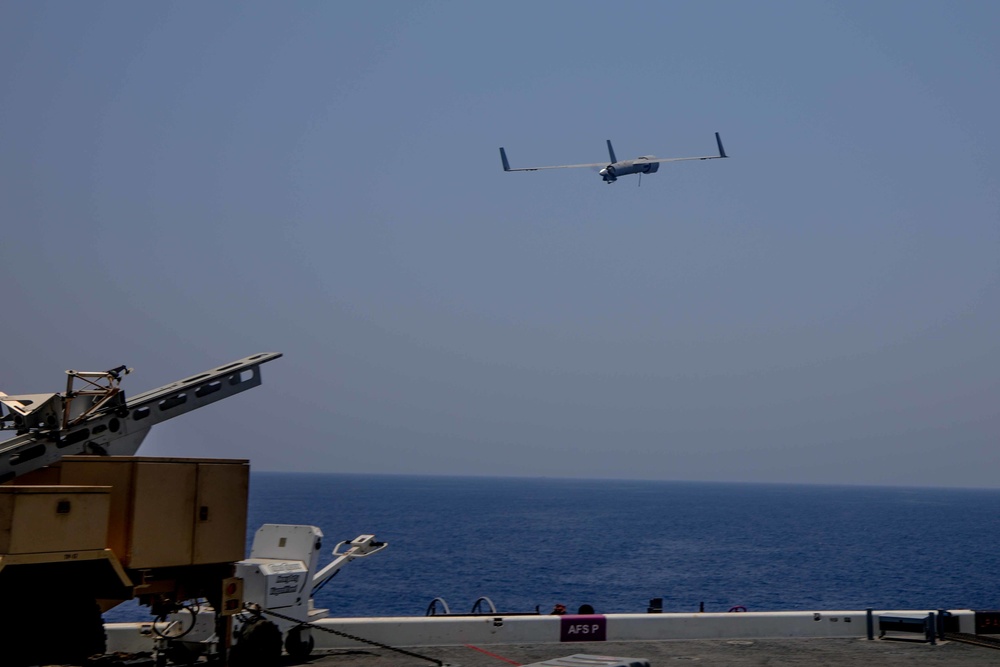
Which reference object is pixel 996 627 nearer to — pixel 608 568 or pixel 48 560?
pixel 48 560

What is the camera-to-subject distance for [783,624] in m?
22.5

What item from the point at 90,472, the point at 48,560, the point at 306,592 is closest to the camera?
the point at 48,560

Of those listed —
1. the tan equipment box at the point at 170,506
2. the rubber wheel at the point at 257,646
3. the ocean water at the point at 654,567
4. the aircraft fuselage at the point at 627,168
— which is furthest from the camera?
the ocean water at the point at 654,567

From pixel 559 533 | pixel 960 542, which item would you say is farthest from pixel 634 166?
pixel 960 542

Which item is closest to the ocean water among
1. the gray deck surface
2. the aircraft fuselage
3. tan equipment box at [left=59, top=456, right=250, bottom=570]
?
the aircraft fuselage

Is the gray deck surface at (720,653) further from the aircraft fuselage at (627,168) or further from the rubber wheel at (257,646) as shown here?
the aircraft fuselage at (627,168)

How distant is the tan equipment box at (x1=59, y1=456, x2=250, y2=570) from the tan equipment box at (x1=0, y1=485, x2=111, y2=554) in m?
0.72

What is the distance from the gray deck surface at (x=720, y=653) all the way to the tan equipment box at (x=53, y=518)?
6.94 m

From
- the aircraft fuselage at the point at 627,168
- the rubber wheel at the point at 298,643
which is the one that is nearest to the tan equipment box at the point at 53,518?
the rubber wheel at the point at 298,643

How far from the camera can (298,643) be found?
62.3 feet

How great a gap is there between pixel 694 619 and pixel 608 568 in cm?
7177

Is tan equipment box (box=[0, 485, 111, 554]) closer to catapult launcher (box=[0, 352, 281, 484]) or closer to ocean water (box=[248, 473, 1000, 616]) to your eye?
catapult launcher (box=[0, 352, 281, 484])

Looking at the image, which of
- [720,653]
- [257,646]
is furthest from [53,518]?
[720,653]

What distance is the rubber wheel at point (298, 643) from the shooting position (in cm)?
1897
